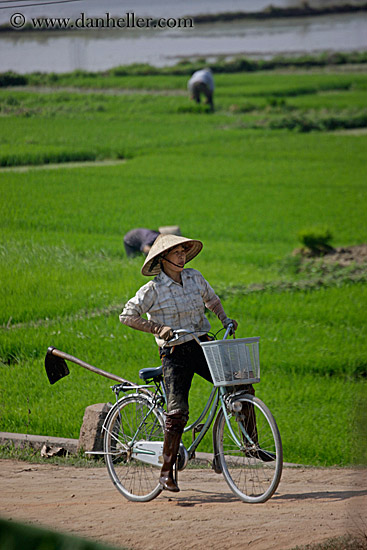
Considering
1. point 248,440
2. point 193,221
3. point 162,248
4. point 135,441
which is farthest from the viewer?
point 193,221

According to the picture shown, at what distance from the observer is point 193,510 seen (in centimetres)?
463

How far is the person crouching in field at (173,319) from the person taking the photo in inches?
183

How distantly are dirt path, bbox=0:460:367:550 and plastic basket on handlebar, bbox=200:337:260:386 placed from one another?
0.77 meters

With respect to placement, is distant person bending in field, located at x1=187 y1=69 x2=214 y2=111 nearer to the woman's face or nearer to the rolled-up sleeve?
the woman's face

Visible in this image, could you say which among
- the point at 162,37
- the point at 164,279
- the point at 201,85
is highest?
the point at 162,37

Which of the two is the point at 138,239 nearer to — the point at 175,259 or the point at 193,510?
the point at 175,259

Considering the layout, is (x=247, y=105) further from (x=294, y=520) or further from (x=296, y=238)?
(x=294, y=520)

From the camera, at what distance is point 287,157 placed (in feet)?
39.3

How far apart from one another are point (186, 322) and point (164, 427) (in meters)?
0.65

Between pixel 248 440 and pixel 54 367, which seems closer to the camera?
pixel 248 440

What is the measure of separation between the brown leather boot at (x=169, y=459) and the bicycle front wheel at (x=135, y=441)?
137 mm

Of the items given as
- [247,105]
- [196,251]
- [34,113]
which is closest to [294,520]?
[196,251]

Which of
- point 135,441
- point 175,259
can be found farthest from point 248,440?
point 175,259

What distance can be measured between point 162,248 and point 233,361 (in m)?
0.82
